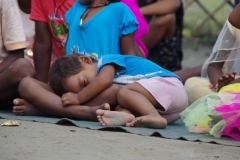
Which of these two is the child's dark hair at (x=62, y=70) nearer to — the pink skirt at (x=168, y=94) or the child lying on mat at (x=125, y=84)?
the child lying on mat at (x=125, y=84)

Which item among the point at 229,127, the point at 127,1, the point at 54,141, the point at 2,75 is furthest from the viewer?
the point at 127,1

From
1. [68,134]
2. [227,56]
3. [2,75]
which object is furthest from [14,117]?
[227,56]

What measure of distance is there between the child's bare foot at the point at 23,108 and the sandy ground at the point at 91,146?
0.42 meters

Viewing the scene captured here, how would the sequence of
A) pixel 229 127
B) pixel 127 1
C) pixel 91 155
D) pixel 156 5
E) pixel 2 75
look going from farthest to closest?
pixel 156 5 → pixel 127 1 → pixel 2 75 → pixel 229 127 → pixel 91 155

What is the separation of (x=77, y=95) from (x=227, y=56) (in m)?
1.07

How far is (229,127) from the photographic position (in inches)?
119

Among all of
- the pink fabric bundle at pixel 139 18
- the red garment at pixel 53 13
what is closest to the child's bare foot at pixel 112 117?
the red garment at pixel 53 13

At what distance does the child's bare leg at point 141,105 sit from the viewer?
3213 millimetres

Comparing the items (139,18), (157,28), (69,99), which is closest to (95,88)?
(69,99)

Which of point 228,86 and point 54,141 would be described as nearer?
point 54,141

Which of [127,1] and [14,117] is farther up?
[127,1]

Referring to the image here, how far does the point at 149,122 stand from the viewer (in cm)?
321

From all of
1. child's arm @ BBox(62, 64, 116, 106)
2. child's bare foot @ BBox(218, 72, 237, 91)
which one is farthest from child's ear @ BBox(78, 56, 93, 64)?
child's bare foot @ BBox(218, 72, 237, 91)

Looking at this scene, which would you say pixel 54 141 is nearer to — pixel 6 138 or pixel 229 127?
pixel 6 138
